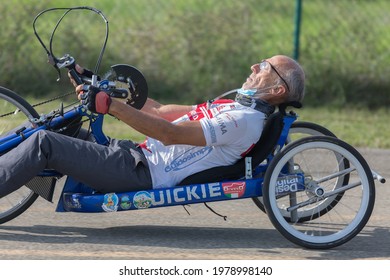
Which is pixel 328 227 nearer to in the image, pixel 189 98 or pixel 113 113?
pixel 113 113

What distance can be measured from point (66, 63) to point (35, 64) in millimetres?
5221

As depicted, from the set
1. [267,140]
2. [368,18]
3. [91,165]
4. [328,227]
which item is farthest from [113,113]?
[368,18]

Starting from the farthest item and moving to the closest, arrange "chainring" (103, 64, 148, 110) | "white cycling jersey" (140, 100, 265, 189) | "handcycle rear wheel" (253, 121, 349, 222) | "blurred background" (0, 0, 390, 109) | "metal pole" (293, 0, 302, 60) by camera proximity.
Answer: "metal pole" (293, 0, 302, 60), "blurred background" (0, 0, 390, 109), "handcycle rear wheel" (253, 121, 349, 222), "chainring" (103, 64, 148, 110), "white cycling jersey" (140, 100, 265, 189)

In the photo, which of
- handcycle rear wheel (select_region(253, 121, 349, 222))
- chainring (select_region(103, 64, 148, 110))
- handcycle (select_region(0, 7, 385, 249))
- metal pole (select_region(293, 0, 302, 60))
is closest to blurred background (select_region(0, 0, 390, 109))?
metal pole (select_region(293, 0, 302, 60))

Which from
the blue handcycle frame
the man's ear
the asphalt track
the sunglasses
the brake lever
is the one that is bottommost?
the asphalt track

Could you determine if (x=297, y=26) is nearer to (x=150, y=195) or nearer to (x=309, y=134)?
(x=309, y=134)

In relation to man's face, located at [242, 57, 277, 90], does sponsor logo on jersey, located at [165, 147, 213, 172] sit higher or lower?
lower

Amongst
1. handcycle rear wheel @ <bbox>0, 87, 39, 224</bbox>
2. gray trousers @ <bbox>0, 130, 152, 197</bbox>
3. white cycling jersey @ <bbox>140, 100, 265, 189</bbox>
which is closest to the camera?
gray trousers @ <bbox>0, 130, 152, 197</bbox>

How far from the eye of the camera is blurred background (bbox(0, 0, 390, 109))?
35.7 ft

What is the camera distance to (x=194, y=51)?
435 inches

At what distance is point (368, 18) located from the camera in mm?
11594

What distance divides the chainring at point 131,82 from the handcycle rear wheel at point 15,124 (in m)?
0.57

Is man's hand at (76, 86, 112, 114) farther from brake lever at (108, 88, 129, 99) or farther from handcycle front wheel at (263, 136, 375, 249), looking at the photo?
handcycle front wheel at (263, 136, 375, 249)

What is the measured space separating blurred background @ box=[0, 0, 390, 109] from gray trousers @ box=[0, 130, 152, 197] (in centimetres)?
533
